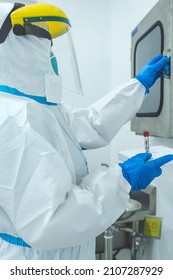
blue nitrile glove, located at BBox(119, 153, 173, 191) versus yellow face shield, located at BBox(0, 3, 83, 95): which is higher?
yellow face shield, located at BBox(0, 3, 83, 95)

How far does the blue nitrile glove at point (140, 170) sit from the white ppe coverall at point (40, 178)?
0.09 ft

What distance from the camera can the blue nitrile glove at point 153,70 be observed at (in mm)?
995

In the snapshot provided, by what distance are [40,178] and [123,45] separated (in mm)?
1509

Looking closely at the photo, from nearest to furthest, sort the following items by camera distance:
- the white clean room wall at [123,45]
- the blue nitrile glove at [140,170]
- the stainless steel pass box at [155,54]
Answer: the blue nitrile glove at [140,170]
the stainless steel pass box at [155,54]
the white clean room wall at [123,45]

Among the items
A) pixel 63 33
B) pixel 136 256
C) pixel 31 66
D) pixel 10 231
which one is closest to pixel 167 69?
pixel 63 33

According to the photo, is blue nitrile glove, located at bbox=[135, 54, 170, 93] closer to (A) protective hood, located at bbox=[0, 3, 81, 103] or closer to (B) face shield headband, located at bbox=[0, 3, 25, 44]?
(A) protective hood, located at bbox=[0, 3, 81, 103]

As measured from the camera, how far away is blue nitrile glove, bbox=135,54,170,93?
995 millimetres

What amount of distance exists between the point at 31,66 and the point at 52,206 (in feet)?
1.50

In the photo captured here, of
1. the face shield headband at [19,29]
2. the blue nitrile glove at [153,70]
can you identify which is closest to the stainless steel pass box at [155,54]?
the blue nitrile glove at [153,70]

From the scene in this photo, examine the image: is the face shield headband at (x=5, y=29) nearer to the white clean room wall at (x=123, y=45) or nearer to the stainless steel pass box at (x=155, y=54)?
the stainless steel pass box at (x=155, y=54)

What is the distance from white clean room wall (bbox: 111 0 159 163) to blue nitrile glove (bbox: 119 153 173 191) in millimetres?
797

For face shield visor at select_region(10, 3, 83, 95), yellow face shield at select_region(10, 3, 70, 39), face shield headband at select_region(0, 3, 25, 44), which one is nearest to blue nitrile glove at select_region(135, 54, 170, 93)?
face shield visor at select_region(10, 3, 83, 95)

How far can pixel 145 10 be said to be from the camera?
1491 millimetres
